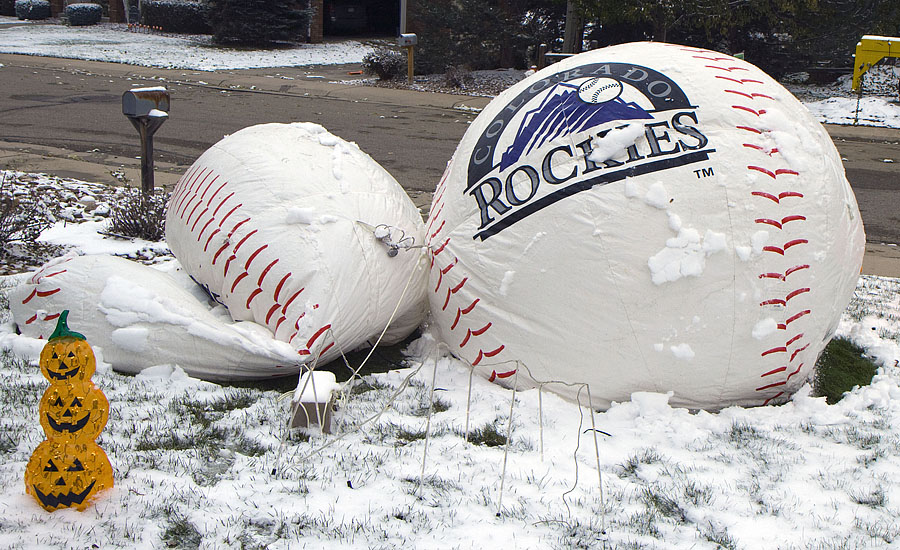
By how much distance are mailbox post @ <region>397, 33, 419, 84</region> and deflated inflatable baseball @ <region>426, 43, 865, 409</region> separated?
14322 millimetres

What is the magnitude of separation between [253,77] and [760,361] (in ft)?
55.8

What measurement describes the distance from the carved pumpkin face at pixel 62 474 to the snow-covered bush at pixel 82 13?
3203 centimetres

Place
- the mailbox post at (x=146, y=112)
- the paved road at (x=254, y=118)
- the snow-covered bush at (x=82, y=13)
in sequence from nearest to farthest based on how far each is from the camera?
the mailbox post at (x=146, y=112), the paved road at (x=254, y=118), the snow-covered bush at (x=82, y=13)

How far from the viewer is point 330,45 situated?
27.7 metres

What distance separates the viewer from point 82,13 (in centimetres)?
3123

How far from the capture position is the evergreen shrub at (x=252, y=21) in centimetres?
2505

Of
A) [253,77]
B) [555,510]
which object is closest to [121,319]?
[555,510]

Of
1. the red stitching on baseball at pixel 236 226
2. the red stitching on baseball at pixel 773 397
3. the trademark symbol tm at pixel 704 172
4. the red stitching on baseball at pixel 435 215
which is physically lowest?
the red stitching on baseball at pixel 773 397

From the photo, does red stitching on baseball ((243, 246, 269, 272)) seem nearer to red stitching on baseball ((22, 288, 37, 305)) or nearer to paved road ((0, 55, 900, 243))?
red stitching on baseball ((22, 288, 37, 305))

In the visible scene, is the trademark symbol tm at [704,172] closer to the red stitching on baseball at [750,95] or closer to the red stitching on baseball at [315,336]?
the red stitching on baseball at [750,95]

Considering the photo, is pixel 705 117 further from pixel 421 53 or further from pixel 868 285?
pixel 421 53

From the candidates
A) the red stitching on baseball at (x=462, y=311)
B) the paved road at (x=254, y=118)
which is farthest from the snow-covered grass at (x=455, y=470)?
the paved road at (x=254, y=118)

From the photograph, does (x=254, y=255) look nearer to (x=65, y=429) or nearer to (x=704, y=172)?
(x=65, y=429)

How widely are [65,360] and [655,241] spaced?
2396 mm
